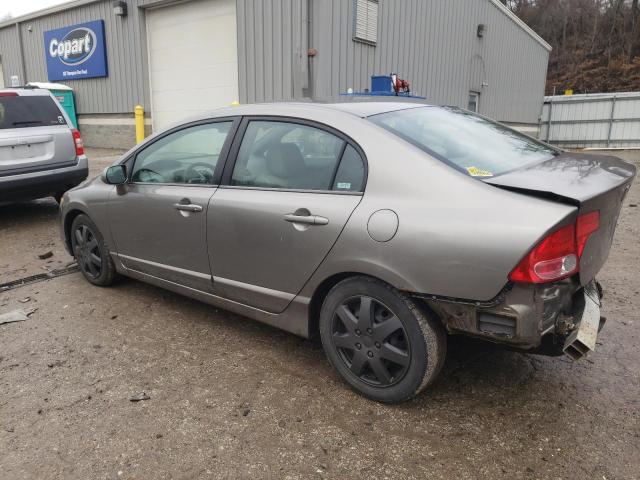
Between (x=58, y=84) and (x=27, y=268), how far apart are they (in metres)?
13.0

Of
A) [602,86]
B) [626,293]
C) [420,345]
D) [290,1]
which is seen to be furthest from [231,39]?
[602,86]

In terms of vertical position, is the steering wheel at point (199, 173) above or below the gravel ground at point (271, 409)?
above

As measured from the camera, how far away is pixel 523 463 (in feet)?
7.37

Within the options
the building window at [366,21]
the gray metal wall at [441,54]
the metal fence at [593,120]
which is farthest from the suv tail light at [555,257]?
the metal fence at [593,120]

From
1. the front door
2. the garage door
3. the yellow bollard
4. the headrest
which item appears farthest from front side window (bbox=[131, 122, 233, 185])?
the yellow bollard

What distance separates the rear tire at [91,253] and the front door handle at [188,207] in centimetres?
116

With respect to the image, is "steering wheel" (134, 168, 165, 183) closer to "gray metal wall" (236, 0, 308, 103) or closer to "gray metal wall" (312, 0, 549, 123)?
"gray metal wall" (312, 0, 549, 123)

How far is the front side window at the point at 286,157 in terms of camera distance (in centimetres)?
283

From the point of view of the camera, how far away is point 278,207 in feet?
9.51

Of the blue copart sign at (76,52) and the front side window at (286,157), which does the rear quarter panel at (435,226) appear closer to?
the front side window at (286,157)

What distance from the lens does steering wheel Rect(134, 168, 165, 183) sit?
374cm

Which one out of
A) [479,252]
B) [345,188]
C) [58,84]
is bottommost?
[479,252]

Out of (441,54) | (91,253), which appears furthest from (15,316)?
(441,54)

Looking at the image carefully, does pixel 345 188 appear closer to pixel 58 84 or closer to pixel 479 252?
pixel 479 252
